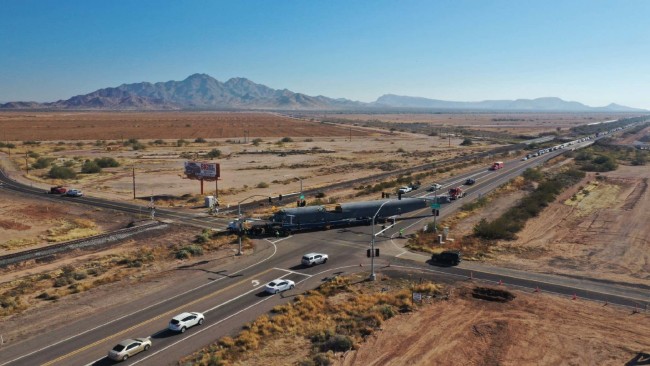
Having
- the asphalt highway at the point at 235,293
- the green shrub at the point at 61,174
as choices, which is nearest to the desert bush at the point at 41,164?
the green shrub at the point at 61,174

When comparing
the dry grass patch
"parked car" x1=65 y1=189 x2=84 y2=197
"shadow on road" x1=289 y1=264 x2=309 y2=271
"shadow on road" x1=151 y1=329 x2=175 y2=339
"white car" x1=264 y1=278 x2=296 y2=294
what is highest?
"parked car" x1=65 y1=189 x2=84 y2=197

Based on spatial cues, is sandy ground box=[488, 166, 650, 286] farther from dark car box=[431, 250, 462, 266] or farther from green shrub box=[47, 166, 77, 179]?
green shrub box=[47, 166, 77, 179]

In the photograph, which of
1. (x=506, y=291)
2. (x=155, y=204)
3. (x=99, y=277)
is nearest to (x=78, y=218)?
(x=155, y=204)

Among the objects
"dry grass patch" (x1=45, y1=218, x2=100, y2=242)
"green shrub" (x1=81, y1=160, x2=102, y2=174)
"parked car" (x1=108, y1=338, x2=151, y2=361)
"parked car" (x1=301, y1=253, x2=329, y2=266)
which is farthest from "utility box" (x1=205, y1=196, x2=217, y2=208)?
"green shrub" (x1=81, y1=160, x2=102, y2=174)

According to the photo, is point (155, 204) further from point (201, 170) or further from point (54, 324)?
A: point (54, 324)

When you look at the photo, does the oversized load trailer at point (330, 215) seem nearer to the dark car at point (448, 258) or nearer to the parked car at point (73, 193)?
the dark car at point (448, 258)

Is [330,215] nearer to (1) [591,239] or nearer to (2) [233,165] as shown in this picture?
(1) [591,239]
